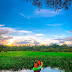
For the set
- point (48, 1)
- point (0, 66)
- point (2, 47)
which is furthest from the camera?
point (2, 47)

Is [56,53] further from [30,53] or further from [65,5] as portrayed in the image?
[65,5]

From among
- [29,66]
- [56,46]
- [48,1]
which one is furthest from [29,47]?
[48,1]

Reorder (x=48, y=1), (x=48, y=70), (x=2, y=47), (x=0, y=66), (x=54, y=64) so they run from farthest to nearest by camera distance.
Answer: (x=2, y=47) < (x=54, y=64) < (x=0, y=66) < (x=48, y=70) < (x=48, y=1)

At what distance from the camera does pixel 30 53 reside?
13305 millimetres

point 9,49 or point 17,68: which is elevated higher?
point 9,49

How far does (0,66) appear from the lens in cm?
784

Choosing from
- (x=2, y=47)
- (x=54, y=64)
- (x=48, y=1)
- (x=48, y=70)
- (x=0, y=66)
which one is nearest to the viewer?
(x=48, y=1)

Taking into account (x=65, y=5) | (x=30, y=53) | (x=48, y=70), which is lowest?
(x=48, y=70)

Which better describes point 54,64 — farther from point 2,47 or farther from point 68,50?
point 2,47

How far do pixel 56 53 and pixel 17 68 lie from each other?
7086 millimetres

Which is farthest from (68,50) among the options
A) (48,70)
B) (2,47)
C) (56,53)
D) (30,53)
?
(2,47)

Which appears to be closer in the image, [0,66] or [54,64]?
[0,66]

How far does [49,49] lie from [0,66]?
721 centimetres

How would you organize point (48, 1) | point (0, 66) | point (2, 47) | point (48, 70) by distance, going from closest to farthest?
point (48, 1)
point (48, 70)
point (0, 66)
point (2, 47)
